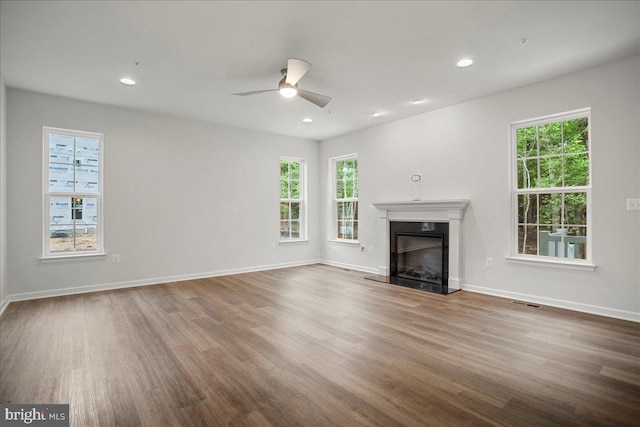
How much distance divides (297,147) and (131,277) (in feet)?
13.4

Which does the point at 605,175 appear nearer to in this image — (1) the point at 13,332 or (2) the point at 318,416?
(2) the point at 318,416

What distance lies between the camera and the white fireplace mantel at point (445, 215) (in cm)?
478

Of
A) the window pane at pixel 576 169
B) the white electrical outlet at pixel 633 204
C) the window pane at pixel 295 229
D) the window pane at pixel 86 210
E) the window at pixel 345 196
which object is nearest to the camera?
the white electrical outlet at pixel 633 204

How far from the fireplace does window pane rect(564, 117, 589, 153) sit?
6.03 ft

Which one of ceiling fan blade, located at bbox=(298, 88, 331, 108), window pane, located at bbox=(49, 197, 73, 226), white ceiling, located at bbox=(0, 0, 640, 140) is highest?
white ceiling, located at bbox=(0, 0, 640, 140)

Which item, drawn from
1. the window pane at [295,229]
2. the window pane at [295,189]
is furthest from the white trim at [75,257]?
the window pane at [295,189]

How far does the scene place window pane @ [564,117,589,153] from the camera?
12.5ft

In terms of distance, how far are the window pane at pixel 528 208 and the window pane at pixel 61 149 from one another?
21.1 ft

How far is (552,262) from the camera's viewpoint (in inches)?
154

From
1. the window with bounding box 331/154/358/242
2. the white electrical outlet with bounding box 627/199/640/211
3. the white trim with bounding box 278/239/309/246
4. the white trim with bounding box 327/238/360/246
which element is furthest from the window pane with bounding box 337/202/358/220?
the white electrical outlet with bounding box 627/199/640/211

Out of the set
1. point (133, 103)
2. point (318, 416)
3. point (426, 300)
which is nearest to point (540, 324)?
point (426, 300)

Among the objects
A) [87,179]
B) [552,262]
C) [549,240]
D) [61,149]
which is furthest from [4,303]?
[549,240]

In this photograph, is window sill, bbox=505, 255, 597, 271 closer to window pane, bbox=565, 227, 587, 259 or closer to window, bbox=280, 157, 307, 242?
Answer: window pane, bbox=565, 227, 587, 259

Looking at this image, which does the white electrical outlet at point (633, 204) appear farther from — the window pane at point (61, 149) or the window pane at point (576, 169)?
the window pane at point (61, 149)
